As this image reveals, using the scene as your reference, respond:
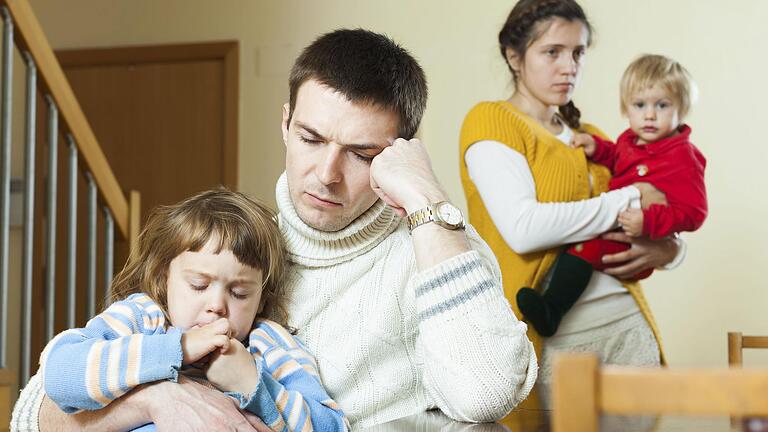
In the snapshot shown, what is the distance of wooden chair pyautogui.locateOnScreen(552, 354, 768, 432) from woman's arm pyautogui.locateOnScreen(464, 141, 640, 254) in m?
1.47

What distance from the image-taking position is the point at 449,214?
1.32m

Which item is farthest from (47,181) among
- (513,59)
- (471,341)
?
(471,341)

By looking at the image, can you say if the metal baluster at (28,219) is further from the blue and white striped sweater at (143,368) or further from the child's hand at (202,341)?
the child's hand at (202,341)

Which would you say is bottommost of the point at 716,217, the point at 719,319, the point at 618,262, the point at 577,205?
the point at 719,319

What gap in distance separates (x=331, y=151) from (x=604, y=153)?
124 centimetres

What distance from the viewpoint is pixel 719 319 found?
13.4ft

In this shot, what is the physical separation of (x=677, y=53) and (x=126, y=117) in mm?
2754

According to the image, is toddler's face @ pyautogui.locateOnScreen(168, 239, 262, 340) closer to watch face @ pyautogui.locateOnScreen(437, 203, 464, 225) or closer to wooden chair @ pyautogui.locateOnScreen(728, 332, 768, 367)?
watch face @ pyautogui.locateOnScreen(437, 203, 464, 225)

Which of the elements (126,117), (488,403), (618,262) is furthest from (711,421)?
(126,117)

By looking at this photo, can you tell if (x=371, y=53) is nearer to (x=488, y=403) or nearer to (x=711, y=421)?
(x=488, y=403)

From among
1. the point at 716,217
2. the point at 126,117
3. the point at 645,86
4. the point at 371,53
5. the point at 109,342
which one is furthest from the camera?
the point at 126,117

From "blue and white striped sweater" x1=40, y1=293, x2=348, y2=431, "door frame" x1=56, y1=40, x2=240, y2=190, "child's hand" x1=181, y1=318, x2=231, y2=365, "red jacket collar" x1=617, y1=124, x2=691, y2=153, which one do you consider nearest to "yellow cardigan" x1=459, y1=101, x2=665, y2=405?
"red jacket collar" x1=617, y1=124, x2=691, y2=153

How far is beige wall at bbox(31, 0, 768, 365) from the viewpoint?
4070 millimetres

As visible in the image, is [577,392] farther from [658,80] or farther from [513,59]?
[658,80]
